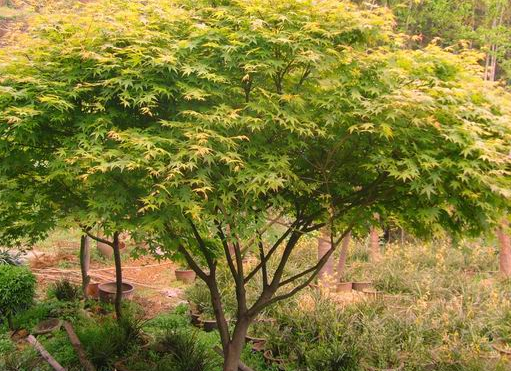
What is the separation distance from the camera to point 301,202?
5277 millimetres

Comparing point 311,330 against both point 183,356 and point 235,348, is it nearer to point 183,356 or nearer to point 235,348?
point 235,348

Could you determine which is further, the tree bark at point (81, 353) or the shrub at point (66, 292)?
the shrub at point (66, 292)

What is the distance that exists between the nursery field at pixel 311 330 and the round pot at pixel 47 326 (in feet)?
0.43

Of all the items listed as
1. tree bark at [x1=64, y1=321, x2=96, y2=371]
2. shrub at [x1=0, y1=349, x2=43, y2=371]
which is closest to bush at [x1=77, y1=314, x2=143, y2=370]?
tree bark at [x1=64, y1=321, x2=96, y2=371]

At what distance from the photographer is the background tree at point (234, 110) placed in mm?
3822

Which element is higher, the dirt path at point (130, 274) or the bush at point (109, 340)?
the bush at point (109, 340)

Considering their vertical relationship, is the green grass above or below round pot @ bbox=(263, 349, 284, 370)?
above

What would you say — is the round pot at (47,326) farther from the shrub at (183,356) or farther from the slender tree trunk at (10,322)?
the shrub at (183,356)

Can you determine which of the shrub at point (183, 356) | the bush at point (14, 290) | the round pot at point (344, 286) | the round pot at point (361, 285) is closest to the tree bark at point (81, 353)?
the shrub at point (183, 356)

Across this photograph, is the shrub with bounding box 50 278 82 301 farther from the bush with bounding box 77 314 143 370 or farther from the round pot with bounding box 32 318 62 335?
the bush with bounding box 77 314 143 370

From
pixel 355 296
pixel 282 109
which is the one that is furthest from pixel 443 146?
pixel 355 296

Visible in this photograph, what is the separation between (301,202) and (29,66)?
288 cm

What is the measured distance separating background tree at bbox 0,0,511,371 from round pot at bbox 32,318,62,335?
3.86m

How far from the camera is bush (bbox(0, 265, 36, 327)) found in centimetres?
793
